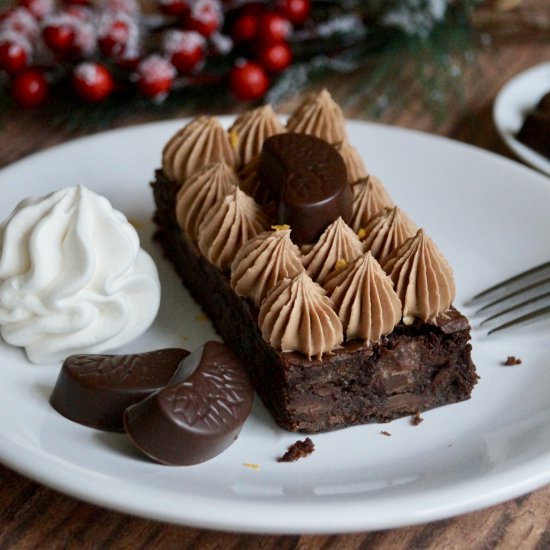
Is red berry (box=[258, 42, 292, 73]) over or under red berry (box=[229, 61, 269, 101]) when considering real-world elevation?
over

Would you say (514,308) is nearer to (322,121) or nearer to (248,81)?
(322,121)

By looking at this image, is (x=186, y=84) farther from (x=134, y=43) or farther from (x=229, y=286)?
(x=229, y=286)

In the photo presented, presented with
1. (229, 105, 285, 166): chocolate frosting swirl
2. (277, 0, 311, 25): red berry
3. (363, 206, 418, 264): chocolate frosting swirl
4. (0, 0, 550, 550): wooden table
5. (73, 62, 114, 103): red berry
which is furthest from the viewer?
(277, 0, 311, 25): red berry

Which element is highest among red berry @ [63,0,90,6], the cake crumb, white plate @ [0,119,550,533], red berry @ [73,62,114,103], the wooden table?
red berry @ [63,0,90,6]

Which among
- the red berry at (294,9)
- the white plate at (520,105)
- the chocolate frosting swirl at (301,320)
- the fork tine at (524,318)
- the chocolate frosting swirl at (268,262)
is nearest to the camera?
the chocolate frosting swirl at (301,320)

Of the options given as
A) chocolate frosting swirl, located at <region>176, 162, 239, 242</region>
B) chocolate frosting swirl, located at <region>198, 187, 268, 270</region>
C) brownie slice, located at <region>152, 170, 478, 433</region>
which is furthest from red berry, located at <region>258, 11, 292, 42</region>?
brownie slice, located at <region>152, 170, 478, 433</region>

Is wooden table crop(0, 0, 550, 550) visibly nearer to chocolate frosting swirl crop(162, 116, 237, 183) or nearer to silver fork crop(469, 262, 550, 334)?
silver fork crop(469, 262, 550, 334)

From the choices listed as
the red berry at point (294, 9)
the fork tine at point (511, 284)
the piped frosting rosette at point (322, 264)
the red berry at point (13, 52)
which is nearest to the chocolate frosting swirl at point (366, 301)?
the piped frosting rosette at point (322, 264)

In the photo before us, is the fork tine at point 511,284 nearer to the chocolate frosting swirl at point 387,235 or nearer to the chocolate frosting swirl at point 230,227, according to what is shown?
the chocolate frosting swirl at point 387,235
